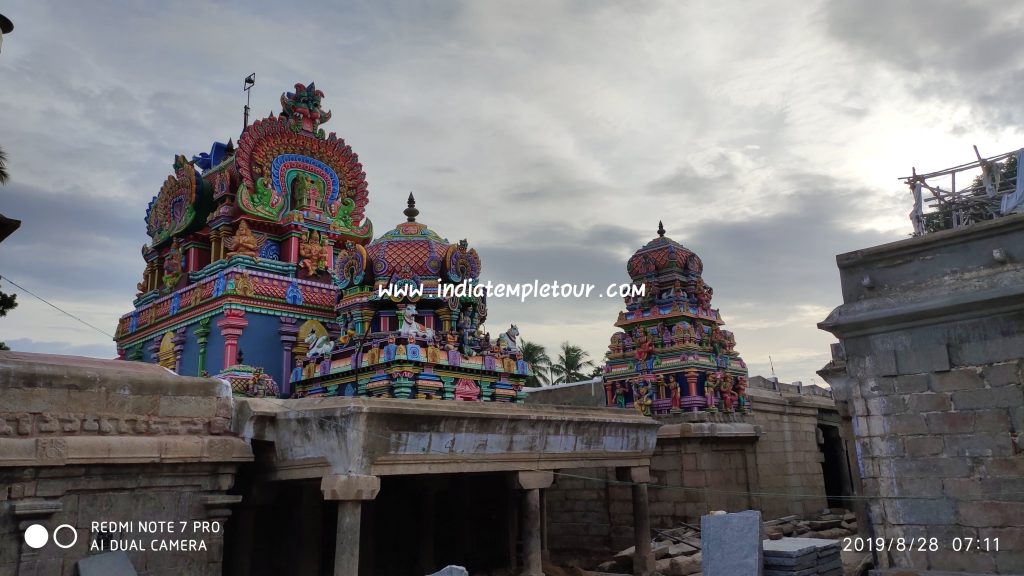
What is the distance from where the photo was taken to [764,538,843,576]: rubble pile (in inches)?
349

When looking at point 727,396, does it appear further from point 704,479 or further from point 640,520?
point 640,520

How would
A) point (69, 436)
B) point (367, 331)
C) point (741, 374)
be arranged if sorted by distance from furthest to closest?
point (741, 374)
point (367, 331)
point (69, 436)

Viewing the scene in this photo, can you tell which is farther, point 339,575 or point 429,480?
point 429,480

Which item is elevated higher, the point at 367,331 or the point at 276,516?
the point at 367,331

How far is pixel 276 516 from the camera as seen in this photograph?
13.0 metres

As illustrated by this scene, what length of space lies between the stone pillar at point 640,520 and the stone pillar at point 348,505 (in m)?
6.95

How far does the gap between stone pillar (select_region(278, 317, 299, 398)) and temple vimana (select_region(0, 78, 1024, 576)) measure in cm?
7

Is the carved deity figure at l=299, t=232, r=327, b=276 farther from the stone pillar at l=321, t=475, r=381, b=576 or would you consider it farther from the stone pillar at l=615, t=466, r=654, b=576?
the stone pillar at l=321, t=475, r=381, b=576

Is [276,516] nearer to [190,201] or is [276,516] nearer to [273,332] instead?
[273,332]

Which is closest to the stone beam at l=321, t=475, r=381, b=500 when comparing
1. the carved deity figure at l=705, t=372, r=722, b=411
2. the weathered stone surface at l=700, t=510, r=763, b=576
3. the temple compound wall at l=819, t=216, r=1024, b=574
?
the weathered stone surface at l=700, t=510, r=763, b=576

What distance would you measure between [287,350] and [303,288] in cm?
185

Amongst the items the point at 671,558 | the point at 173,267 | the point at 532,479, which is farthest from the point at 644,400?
the point at 173,267

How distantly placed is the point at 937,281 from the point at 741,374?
498 inches

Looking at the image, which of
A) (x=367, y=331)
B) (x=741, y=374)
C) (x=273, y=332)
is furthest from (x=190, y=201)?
(x=741, y=374)
